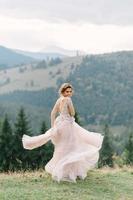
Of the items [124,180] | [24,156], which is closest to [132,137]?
[24,156]

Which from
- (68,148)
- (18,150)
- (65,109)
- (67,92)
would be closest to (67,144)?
(68,148)

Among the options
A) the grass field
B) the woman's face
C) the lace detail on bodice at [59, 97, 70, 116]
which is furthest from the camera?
the woman's face

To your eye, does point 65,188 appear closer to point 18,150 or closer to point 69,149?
point 69,149

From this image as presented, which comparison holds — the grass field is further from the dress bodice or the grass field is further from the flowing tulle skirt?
the dress bodice

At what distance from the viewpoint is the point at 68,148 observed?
16828 mm

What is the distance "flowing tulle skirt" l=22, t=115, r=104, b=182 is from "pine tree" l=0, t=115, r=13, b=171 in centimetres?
4845

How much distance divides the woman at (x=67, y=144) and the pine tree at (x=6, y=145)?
48447 mm

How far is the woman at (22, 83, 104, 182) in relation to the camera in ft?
54.5

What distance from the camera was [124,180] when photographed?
18.0 m

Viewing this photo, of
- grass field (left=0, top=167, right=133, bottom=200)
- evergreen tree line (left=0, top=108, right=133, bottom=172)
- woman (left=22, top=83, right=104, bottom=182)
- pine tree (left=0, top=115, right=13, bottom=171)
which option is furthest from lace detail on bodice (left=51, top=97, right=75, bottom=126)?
pine tree (left=0, top=115, right=13, bottom=171)

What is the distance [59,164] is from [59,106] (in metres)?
2.02

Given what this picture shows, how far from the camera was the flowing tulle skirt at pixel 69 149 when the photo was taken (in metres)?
16.6

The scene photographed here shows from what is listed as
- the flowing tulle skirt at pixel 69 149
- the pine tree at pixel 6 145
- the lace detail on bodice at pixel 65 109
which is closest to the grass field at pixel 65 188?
the flowing tulle skirt at pixel 69 149

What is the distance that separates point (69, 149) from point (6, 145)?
168 ft
